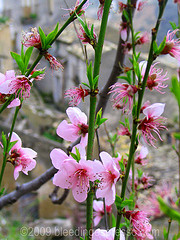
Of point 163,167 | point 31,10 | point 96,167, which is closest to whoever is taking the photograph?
point 96,167

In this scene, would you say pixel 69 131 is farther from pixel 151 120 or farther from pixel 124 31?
pixel 124 31

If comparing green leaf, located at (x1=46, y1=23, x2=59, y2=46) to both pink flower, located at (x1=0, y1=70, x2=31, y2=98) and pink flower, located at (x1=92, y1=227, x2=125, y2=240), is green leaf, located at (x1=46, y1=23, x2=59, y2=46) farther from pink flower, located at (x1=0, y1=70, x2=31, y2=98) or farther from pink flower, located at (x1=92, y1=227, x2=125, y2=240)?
pink flower, located at (x1=92, y1=227, x2=125, y2=240)

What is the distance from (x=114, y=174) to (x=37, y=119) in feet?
11.7

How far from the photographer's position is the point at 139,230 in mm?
281

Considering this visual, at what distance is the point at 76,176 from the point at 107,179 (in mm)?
29

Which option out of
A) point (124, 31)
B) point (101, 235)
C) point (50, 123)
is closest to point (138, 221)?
point (101, 235)

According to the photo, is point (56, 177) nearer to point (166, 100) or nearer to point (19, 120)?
point (166, 100)

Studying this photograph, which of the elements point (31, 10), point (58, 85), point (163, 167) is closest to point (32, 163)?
point (163, 167)

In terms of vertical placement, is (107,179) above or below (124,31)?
below

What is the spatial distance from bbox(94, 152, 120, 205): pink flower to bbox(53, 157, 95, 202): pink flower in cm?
1

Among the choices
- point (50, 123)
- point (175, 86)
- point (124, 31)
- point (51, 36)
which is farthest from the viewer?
point (50, 123)

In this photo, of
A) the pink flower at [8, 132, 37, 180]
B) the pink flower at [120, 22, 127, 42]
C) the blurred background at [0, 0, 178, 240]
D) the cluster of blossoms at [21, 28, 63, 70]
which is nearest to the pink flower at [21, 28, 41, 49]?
the cluster of blossoms at [21, 28, 63, 70]

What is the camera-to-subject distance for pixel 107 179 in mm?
268

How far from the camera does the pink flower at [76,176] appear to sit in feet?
0.82
